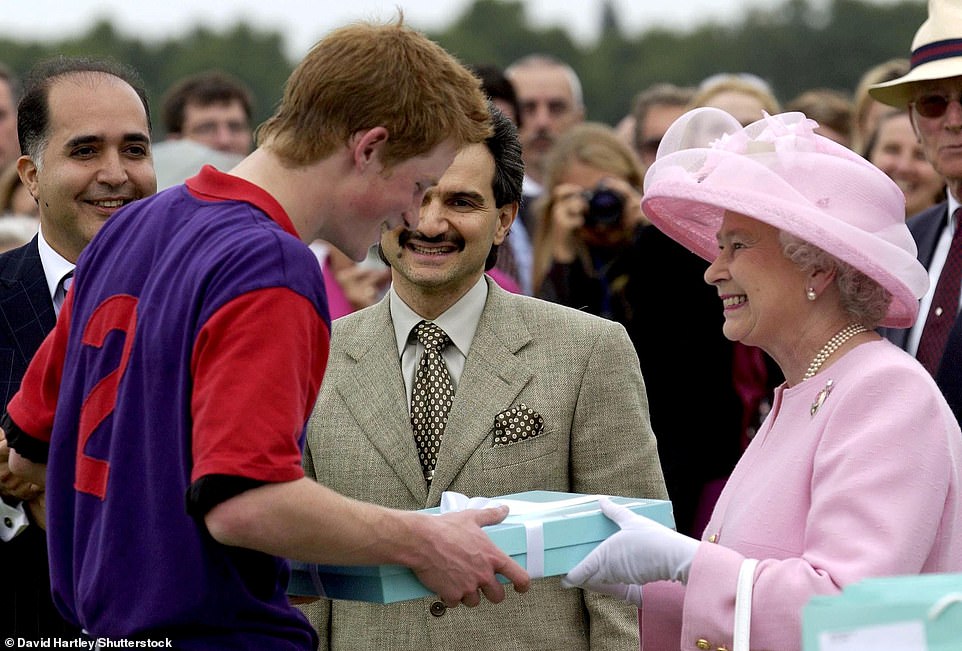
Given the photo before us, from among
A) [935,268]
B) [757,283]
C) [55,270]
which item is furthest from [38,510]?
[935,268]

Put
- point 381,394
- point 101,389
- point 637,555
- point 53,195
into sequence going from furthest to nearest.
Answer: point 53,195, point 381,394, point 637,555, point 101,389

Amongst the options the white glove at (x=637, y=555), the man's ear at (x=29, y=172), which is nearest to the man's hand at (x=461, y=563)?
the white glove at (x=637, y=555)

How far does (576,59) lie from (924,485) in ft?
200

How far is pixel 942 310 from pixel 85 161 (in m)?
2.75

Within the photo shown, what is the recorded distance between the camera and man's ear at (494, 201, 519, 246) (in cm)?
400

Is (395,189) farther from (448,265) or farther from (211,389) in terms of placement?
(448,265)

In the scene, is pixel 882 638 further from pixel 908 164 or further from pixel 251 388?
pixel 908 164

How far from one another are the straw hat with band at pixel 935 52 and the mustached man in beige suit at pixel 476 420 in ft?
6.09

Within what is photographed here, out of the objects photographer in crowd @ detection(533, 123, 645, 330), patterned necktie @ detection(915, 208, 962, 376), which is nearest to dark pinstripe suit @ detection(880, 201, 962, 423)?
patterned necktie @ detection(915, 208, 962, 376)

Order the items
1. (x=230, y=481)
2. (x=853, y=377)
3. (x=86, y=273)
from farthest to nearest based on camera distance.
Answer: (x=853, y=377) → (x=86, y=273) → (x=230, y=481)

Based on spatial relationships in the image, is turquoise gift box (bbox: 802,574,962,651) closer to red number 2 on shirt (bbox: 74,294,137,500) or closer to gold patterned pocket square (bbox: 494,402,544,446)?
red number 2 on shirt (bbox: 74,294,137,500)

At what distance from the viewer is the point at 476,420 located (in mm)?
3578

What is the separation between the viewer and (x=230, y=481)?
2.35 meters

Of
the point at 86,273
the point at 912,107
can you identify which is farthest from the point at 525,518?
the point at 912,107
